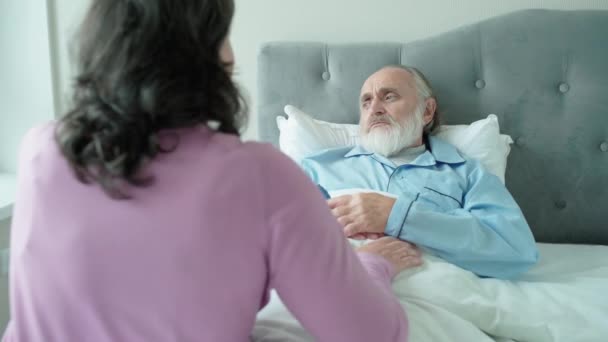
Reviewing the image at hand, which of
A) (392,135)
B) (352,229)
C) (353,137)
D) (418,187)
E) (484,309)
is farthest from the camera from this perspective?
(353,137)

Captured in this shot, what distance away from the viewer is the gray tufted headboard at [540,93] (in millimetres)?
1552

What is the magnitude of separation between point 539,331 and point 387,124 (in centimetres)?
71

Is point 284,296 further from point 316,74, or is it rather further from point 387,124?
point 316,74

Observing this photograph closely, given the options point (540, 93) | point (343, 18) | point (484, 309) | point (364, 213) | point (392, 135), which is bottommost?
point (484, 309)

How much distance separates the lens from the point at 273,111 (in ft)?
5.85

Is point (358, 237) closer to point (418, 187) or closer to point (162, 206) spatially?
point (418, 187)

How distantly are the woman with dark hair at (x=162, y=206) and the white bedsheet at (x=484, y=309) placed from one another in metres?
0.27

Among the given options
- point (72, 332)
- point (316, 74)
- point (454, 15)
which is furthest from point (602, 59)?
point (72, 332)

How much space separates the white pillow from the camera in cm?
152

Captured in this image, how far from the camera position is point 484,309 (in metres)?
1.08

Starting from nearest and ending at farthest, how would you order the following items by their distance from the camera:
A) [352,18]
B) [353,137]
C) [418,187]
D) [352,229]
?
[352,229] < [418,187] < [353,137] < [352,18]

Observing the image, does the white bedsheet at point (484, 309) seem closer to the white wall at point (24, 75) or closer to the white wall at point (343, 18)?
the white wall at point (343, 18)

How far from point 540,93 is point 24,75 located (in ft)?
5.75

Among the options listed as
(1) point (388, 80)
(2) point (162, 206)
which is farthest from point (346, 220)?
(2) point (162, 206)
